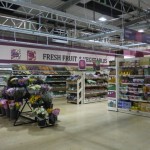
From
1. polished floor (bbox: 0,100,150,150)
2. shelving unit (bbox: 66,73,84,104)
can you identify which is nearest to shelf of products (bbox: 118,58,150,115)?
polished floor (bbox: 0,100,150,150)

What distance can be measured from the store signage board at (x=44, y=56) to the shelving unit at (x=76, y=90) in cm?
339

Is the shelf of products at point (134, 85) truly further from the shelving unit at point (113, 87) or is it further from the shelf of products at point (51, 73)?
the shelf of products at point (51, 73)

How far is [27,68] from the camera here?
1192cm

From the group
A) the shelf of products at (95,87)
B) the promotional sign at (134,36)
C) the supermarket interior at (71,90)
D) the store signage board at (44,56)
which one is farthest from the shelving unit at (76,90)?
the store signage board at (44,56)

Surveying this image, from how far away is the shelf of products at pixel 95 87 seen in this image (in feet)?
35.1

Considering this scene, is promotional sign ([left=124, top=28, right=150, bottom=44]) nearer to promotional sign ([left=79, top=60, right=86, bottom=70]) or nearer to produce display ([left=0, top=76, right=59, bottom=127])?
produce display ([left=0, top=76, right=59, bottom=127])

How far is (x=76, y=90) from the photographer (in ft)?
34.1

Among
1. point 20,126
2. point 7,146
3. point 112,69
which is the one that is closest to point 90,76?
point 112,69

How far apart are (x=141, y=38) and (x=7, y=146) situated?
24.5 ft

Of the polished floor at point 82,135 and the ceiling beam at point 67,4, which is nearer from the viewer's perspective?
the polished floor at point 82,135

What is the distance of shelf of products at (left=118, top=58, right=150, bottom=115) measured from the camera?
280 inches

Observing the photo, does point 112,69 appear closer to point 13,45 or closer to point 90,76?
point 90,76

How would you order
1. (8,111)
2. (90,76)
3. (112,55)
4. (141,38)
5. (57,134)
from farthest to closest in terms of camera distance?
1. (112,55)
2. (90,76)
3. (141,38)
4. (8,111)
5. (57,134)

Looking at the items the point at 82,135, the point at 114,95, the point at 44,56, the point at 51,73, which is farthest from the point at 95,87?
the point at 82,135
